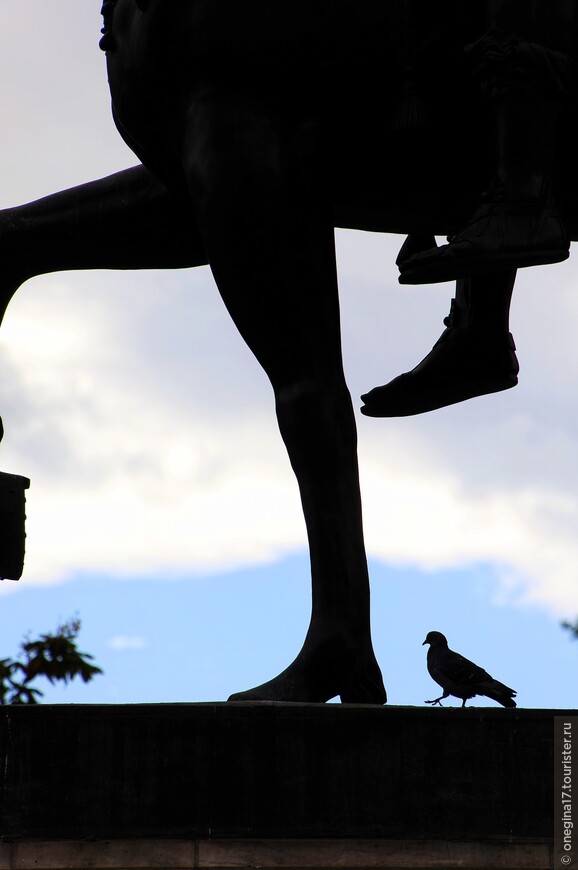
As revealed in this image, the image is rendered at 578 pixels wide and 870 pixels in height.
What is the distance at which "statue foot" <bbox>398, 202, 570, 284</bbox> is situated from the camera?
581 cm

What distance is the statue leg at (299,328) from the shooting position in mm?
6109

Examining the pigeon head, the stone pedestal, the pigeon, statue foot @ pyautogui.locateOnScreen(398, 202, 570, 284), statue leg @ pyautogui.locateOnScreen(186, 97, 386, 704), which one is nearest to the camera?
the stone pedestal

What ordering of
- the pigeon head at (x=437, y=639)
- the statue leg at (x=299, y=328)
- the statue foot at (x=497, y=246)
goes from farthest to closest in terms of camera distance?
the pigeon head at (x=437, y=639)
the statue leg at (x=299, y=328)
the statue foot at (x=497, y=246)

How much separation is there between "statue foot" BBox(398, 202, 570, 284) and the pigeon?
5.11ft

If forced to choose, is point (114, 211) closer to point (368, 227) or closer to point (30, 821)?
point (368, 227)

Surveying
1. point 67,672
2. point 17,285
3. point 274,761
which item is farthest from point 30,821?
point 67,672

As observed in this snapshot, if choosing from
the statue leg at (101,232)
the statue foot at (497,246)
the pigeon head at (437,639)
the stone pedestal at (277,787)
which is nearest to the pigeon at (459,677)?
the pigeon head at (437,639)

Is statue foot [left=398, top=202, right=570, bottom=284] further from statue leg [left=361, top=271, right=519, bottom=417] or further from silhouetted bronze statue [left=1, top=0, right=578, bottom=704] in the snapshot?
statue leg [left=361, top=271, right=519, bottom=417]

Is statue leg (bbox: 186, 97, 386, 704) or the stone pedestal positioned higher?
statue leg (bbox: 186, 97, 386, 704)

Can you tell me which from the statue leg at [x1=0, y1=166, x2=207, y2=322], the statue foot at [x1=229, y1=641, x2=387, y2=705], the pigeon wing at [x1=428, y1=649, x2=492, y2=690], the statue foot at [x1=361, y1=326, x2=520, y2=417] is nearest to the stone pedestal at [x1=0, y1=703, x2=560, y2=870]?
the statue foot at [x1=229, y1=641, x2=387, y2=705]

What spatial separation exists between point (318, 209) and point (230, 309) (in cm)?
52

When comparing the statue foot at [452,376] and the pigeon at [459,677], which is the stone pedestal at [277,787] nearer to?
the pigeon at [459,677]

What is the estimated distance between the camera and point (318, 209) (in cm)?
641

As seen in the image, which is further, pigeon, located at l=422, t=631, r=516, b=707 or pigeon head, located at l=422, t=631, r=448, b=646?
pigeon head, located at l=422, t=631, r=448, b=646
